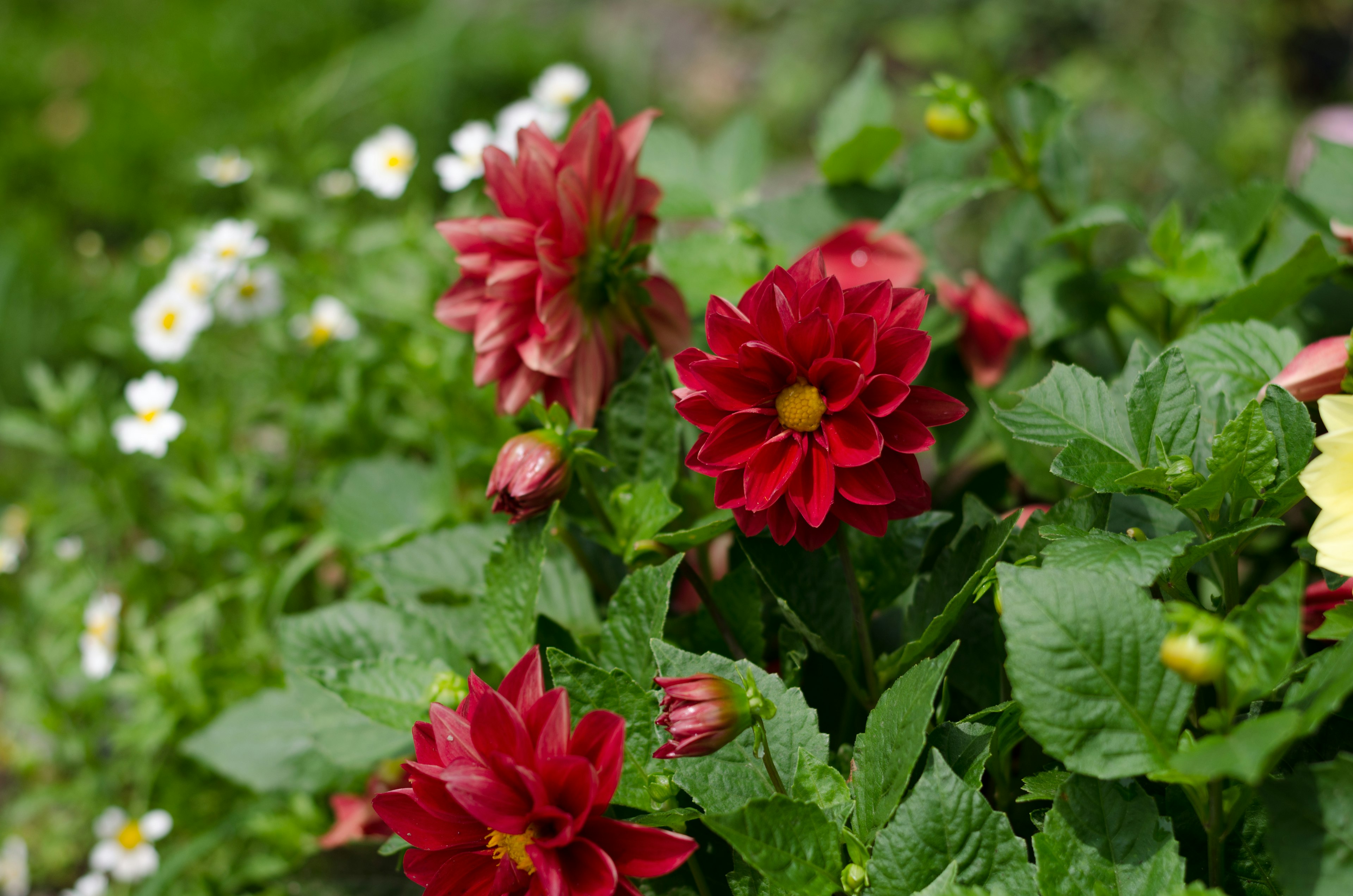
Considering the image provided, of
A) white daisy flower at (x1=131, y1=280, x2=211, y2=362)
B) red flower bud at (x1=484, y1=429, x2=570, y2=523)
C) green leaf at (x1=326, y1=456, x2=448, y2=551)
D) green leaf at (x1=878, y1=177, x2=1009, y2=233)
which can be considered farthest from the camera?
white daisy flower at (x1=131, y1=280, x2=211, y2=362)

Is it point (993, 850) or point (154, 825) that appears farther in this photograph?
point (154, 825)

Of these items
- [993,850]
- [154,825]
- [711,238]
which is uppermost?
[711,238]

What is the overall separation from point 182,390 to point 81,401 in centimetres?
13

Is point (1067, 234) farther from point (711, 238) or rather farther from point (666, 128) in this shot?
point (666, 128)

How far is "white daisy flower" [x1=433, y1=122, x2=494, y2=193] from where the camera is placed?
1254 millimetres

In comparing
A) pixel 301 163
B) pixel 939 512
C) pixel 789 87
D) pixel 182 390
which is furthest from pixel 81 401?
pixel 789 87

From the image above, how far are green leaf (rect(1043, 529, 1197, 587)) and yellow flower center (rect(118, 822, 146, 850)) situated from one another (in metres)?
1.15

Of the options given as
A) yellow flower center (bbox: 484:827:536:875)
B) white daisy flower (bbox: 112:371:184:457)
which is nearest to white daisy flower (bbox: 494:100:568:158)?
white daisy flower (bbox: 112:371:184:457)

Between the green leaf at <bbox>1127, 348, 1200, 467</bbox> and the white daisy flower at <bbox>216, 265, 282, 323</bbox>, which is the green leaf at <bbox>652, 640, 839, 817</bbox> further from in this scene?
the white daisy flower at <bbox>216, 265, 282, 323</bbox>

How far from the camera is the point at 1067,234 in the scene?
82 centimetres

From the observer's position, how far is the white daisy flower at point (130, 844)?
1144 mm

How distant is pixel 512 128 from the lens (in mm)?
1315

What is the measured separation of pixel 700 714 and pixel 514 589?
0.21m

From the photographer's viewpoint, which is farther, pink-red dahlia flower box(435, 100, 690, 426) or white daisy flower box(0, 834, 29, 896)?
white daisy flower box(0, 834, 29, 896)
